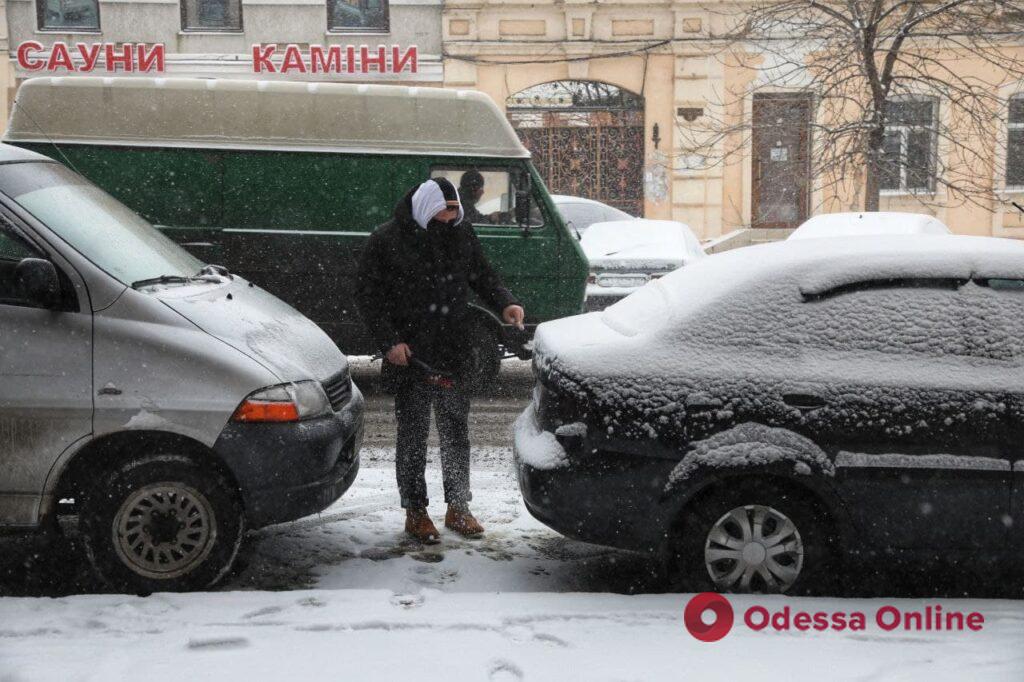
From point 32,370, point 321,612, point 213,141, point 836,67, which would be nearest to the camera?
point 321,612

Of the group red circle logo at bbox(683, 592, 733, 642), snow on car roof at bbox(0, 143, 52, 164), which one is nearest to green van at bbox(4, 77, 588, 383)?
snow on car roof at bbox(0, 143, 52, 164)

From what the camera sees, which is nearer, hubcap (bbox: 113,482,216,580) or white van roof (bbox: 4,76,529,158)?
hubcap (bbox: 113,482,216,580)

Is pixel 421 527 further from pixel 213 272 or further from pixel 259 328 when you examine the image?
pixel 213 272

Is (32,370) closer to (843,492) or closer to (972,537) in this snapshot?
(843,492)

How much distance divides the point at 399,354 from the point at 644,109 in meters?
17.6

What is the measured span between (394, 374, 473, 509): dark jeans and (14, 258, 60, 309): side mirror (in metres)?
1.66

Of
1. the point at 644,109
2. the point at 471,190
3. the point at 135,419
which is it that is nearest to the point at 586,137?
the point at 644,109

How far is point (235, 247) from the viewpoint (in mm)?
9250

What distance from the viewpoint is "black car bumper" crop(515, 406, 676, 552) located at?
4.25 meters

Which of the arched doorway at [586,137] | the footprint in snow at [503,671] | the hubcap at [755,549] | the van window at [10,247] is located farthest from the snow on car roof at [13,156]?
the arched doorway at [586,137]

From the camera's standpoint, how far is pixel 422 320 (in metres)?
5.28

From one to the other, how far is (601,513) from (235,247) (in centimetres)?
582

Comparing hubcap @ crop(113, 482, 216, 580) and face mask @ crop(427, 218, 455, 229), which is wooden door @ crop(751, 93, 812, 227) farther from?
hubcap @ crop(113, 482, 216, 580)

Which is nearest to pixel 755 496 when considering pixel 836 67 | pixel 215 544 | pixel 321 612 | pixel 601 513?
pixel 601 513
